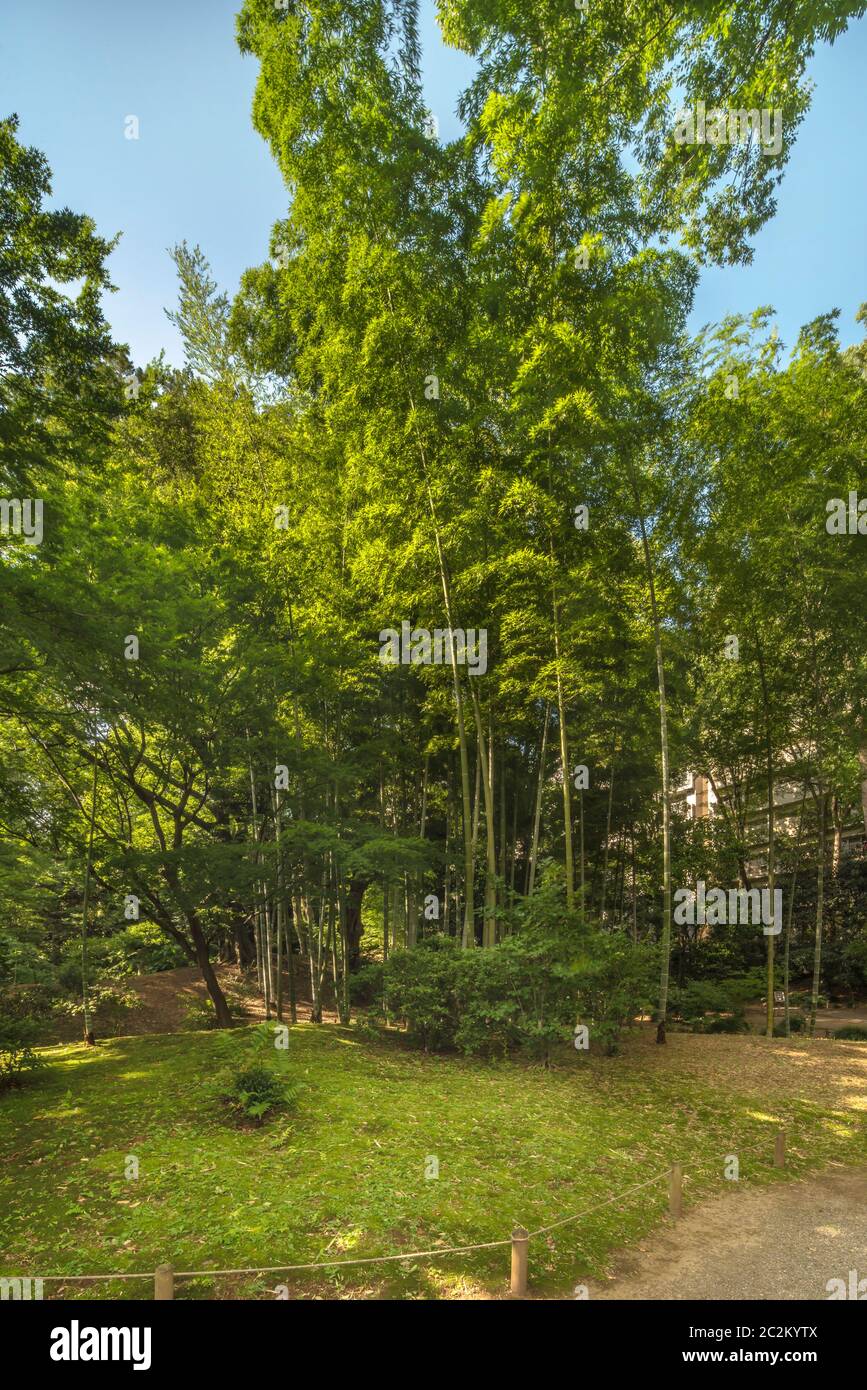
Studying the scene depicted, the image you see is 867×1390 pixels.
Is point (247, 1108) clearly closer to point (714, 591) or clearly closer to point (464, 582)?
point (464, 582)

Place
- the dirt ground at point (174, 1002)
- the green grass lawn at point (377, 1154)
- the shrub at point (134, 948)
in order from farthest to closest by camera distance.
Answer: the dirt ground at point (174, 1002) → the shrub at point (134, 948) → the green grass lawn at point (377, 1154)

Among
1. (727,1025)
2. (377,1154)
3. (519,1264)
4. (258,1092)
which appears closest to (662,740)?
(727,1025)

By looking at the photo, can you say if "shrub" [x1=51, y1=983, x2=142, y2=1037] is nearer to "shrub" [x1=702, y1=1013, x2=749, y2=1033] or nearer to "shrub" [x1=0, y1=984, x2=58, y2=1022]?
"shrub" [x1=0, y1=984, x2=58, y2=1022]

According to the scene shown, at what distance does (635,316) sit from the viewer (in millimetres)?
8602

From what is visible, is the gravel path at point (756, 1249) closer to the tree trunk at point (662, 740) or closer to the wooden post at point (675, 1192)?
the wooden post at point (675, 1192)

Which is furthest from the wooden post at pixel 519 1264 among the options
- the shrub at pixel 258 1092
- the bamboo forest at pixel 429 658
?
the shrub at pixel 258 1092

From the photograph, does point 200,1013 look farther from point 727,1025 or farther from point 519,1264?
point 727,1025

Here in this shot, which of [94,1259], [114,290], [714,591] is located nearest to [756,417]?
[714,591]

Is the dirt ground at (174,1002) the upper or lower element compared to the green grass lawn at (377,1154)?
lower

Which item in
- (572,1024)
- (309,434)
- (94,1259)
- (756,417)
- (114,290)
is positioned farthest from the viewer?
(309,434)

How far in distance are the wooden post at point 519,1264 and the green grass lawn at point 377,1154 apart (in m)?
0.27

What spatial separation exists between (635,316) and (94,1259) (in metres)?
10.9

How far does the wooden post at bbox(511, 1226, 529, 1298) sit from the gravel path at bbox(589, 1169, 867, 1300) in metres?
0.65

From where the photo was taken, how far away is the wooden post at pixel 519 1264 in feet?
12.8
